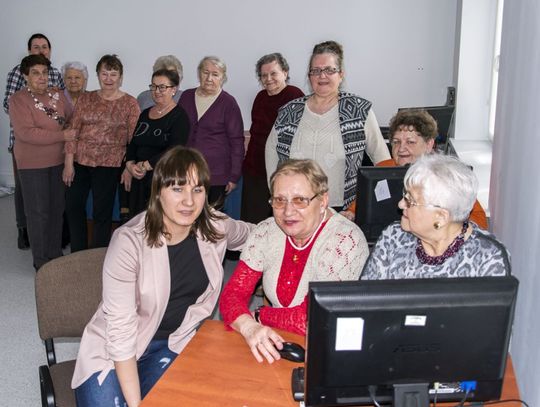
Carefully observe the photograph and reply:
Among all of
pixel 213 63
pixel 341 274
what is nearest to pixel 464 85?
pixel 213 63

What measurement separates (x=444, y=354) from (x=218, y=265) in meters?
1.05

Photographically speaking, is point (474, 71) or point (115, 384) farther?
point (474, 71)

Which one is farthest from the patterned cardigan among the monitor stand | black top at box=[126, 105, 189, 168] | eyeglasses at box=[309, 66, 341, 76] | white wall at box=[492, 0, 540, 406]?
the monitor stand

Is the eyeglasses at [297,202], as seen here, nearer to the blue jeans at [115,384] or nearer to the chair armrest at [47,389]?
the blue jeans at [115,384]

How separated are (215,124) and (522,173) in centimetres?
242

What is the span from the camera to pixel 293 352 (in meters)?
1.86

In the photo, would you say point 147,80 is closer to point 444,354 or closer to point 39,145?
point 39,145

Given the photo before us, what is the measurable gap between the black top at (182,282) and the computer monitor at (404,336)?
88 cm

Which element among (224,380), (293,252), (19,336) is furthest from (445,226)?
(19,336)

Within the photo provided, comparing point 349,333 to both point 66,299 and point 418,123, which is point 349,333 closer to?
point 66,299

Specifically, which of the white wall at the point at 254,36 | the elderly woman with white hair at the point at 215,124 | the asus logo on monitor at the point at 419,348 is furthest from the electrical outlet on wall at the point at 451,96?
the asus logo on monitor at the point at 419,348

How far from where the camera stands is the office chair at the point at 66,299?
7.32ft

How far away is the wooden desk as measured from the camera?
1670mm

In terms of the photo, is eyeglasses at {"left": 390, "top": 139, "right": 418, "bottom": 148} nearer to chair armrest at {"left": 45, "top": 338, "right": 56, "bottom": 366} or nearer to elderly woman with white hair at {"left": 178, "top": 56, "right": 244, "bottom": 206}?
elderly woman with white hair at {"left": 178, "top": 56, "right": 244, "bottom": 206}
